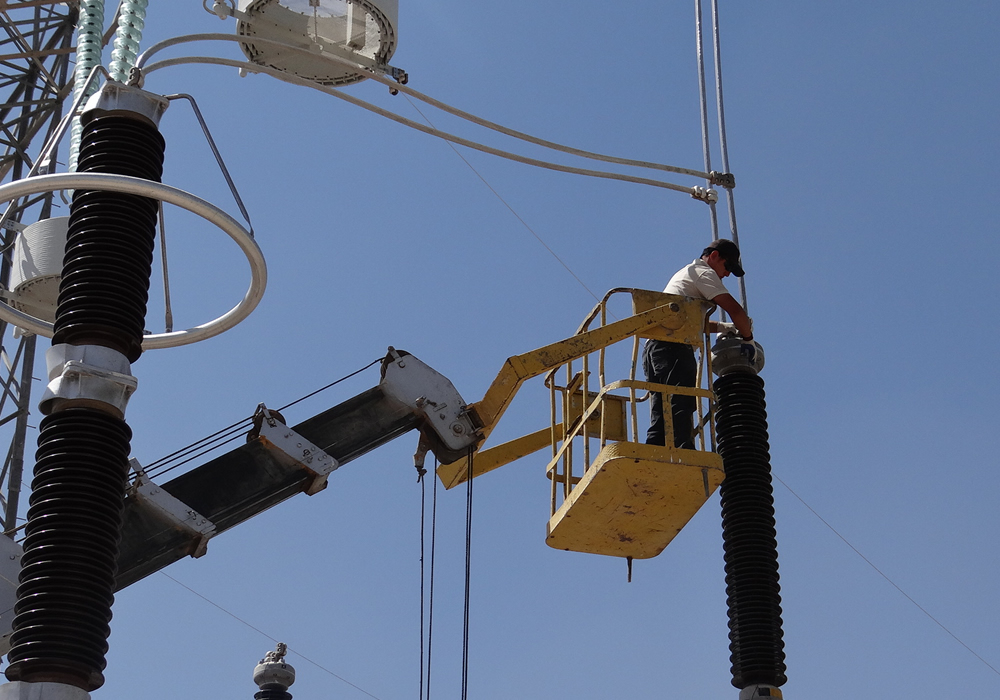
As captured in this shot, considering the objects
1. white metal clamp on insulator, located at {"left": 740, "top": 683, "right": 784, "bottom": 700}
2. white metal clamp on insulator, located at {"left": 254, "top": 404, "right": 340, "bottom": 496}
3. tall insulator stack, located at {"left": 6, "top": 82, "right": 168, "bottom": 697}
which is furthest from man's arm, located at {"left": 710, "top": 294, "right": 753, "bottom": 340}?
tall insulator stack, located at {"left": 6, "top": 82, "right": 168, "bottom": 697}

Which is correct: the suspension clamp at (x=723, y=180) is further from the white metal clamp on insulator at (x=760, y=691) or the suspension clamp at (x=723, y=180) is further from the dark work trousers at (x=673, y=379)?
the white metal clamp on insulator at (x=760, y=691)

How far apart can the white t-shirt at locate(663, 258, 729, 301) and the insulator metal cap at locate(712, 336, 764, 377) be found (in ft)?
2.75

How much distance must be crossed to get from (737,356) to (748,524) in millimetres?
1671

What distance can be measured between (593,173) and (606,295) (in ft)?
5.69

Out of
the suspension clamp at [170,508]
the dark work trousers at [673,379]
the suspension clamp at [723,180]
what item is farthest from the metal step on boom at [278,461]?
the suspension clamp at [723,180]

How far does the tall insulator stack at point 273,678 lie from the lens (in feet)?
54.6

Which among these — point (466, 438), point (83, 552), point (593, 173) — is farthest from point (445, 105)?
point (83, 552)

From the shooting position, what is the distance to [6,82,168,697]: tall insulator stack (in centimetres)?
838

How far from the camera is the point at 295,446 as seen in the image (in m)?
12.8

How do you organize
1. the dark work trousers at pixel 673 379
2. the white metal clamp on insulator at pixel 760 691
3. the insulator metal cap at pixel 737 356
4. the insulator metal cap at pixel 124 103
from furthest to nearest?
the insulator metal cap at pixel 737 356, the white metal clamp on insulator at pixel 760 691, the dark work trousers at pixel 673 379, the insulator metal cap at pixel 124 103

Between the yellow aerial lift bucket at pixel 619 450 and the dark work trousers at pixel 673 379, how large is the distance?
0.12 m

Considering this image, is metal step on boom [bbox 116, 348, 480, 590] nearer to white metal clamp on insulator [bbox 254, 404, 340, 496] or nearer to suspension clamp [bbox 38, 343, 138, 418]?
white metal clamp on insulator [bbox 254, 404, 340, 496]

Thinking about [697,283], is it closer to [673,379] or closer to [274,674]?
[673,379]

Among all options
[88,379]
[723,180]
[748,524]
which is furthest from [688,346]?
[88,379]
